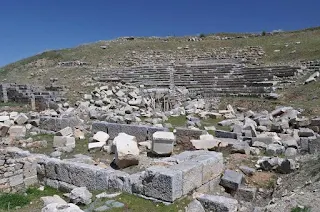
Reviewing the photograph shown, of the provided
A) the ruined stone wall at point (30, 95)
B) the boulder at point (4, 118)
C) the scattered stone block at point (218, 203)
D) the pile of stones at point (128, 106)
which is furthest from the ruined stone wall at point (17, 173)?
the ruined stone wall at point (30, 95)

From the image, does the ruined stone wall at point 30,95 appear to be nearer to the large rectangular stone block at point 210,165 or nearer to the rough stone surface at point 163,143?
the rough stone surface at point 163,143

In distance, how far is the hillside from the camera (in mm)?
28078

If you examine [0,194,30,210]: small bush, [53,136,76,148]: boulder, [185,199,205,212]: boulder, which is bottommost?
[0,194,30,210]: small bush

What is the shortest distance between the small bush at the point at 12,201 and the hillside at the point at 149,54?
15.7m

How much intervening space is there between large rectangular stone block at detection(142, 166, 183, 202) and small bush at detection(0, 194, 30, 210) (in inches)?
99.7

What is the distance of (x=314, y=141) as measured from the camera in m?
10.3

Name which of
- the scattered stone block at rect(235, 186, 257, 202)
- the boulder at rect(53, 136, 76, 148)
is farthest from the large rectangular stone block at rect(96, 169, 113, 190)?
the boulder at rect(53, 136, 76, 148)

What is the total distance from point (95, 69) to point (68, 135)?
18713 millimetres

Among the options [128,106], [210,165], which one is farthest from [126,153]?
[128,106]

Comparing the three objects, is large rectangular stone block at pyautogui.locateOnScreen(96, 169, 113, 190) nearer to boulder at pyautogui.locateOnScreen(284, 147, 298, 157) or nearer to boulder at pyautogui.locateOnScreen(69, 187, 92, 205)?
boulder at pyautogui.locateOnScreen(69, 187, 92, 205)

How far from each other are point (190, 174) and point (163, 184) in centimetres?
68

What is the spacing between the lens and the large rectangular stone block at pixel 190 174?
686cm

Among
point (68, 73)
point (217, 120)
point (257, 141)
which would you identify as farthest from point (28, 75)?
point (257, 141)

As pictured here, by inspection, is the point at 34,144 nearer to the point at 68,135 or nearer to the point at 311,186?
the point at 68,135
